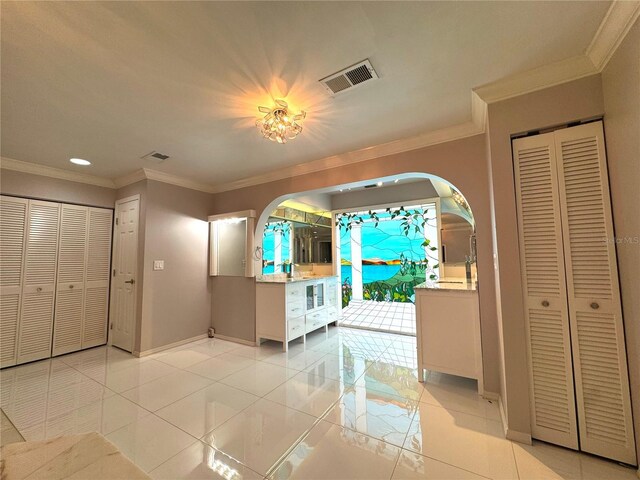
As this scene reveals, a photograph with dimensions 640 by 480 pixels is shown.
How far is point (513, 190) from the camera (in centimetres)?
171

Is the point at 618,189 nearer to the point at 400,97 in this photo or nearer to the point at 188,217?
the point at 400,97

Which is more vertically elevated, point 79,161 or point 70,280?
point 79,161

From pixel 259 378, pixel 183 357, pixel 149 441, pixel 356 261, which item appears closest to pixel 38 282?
pixel 183 357

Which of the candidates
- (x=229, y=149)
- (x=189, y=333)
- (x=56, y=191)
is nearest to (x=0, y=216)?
(x=56, y=191)

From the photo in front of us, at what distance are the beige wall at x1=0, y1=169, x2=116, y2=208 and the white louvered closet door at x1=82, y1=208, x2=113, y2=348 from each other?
0.17 m

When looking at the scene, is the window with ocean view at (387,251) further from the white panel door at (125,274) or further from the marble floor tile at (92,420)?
the marble floor tile at (92,420)

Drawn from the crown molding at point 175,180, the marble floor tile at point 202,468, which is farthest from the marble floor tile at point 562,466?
the crown molding at point 175,180

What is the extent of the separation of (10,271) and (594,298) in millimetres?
5486

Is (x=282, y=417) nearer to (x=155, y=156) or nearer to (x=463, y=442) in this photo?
(x=463, y=442)

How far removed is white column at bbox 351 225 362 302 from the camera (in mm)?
5211

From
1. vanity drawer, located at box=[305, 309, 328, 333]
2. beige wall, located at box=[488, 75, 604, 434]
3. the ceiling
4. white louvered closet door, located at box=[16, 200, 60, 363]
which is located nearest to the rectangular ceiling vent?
the ceiling

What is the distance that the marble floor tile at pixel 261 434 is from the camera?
1.50m

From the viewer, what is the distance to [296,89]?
1758 mm

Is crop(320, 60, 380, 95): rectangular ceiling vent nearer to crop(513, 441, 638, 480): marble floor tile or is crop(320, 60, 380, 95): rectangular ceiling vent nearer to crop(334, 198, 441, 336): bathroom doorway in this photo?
crop(513, 441, 638, 480): marble floor tile
